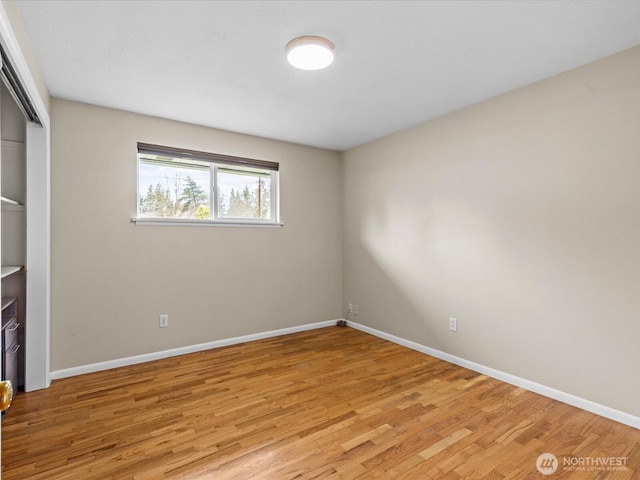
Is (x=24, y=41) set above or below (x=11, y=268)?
above

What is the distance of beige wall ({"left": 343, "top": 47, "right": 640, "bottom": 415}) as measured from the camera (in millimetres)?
2188

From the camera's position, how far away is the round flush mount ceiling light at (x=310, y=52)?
79.7 inches

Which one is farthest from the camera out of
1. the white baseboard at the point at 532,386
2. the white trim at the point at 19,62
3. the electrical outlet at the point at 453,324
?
the electrical outlet at the point at 453,324

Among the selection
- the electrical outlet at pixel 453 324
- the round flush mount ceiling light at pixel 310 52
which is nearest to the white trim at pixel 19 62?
the round flush mount ceiling light at pixel 310 52

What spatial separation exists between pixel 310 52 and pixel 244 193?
6.92ft

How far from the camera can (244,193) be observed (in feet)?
12.9

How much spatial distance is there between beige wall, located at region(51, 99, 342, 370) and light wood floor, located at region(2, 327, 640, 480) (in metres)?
0.45

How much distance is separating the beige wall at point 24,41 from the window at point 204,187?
90cm

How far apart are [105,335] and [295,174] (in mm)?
2610

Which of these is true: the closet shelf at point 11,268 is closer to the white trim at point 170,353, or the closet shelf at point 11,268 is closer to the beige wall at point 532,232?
the white trim at point 170,353

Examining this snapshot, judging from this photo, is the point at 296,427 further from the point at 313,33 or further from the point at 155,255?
the point at 313,33

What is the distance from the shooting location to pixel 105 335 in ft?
10.0

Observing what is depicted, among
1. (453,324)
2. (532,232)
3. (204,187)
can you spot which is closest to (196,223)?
(204,187)

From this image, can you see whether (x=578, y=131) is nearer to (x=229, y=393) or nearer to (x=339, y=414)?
(x=339, y=414)
